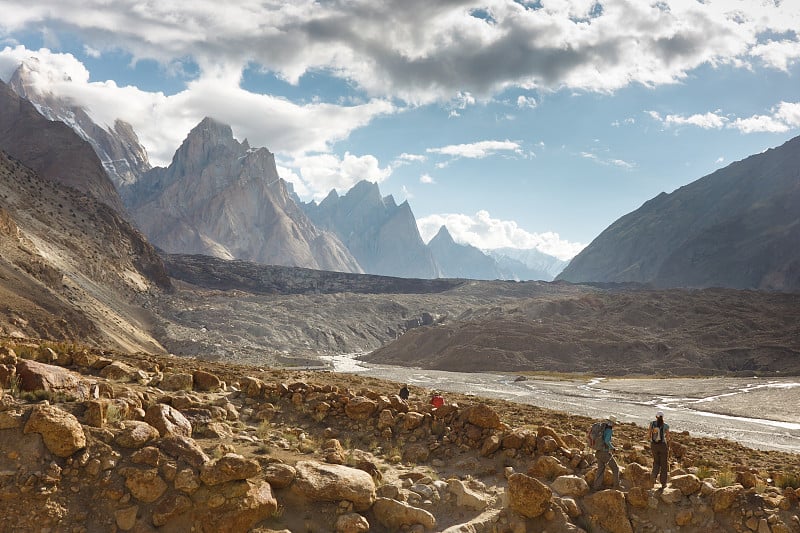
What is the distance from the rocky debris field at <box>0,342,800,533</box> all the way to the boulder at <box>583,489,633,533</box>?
24mm

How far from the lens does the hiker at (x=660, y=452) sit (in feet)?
36.9

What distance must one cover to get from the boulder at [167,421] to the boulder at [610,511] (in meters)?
8.23

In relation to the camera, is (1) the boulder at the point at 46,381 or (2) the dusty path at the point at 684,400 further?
(2) the dusty path at the point at 684,400

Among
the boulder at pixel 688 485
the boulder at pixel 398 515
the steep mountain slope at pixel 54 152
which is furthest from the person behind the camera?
the steep mountain slope at pixel 54 152

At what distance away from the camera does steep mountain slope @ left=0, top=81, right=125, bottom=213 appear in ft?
479

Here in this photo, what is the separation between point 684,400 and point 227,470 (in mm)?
55607

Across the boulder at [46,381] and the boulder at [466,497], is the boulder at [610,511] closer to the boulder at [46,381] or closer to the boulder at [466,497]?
the boulder at [466,497]

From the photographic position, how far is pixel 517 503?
10391 mm

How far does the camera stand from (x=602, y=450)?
36.8 ft

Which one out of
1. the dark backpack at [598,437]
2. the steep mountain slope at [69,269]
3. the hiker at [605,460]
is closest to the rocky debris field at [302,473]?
the hiker at [605,460]

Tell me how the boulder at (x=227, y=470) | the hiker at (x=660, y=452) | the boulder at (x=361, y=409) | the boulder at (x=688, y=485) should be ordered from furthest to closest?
the boulder at (x=361, y=409) < the hiker at (x=660, y=452) < the boulder at (x=688, y=485) < the boulder at (x=227, y=470)

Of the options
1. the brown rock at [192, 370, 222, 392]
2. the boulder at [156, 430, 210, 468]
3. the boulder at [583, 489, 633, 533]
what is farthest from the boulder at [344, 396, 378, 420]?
the boulder at [583, 489, 633, 533]

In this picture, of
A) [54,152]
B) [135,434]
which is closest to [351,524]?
[135,434]

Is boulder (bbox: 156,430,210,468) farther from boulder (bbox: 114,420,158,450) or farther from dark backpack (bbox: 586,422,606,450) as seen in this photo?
dark backpack (bbox: 586,422,606,450)
